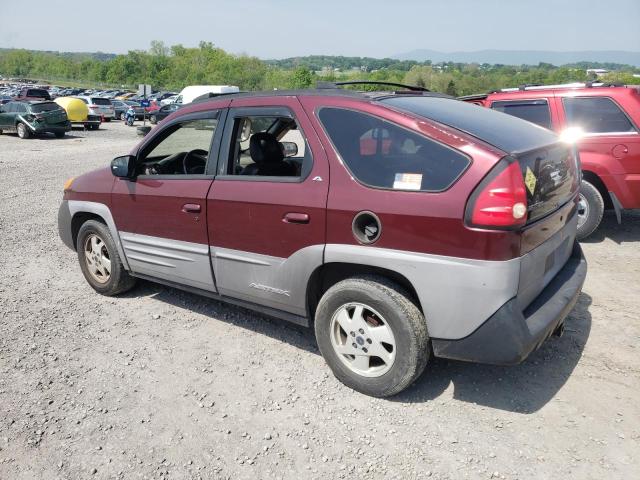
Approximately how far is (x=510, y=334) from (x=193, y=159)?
2933 millimetres

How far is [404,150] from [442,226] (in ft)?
1.67

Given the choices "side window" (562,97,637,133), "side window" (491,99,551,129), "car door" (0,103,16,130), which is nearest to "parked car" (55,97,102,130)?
"car door" (0,103,16,130)

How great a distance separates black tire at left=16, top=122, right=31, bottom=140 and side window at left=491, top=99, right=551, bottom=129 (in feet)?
67.8

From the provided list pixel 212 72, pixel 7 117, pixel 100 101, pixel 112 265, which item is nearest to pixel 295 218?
pixel 112 265

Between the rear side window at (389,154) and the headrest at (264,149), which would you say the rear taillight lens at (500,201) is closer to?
the rear side window at (389,154)

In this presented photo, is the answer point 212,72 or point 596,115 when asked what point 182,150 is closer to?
point 596,115

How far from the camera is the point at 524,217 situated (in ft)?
8.59

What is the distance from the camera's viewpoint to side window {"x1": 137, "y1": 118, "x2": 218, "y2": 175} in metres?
3.98

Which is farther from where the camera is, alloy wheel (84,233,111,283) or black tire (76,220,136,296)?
alloy wheel (84,233,111,283)

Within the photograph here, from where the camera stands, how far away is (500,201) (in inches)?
101

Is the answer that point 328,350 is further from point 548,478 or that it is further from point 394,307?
point 548,478

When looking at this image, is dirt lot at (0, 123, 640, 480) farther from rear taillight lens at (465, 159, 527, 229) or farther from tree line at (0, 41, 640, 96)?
tree line at (0, 41, 640, 96)

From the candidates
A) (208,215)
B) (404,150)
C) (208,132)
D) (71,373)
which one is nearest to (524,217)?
(404,150)

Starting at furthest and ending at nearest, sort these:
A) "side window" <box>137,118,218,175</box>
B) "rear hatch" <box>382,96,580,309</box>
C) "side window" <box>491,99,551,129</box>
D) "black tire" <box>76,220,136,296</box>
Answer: "side window" <box>491,99,551,129</box> < "black tire" <box>76,220,136,296</box> < "side window" <box>137,118,218,175</box> < "rear hatch" <box>382,96,580,309</box>
